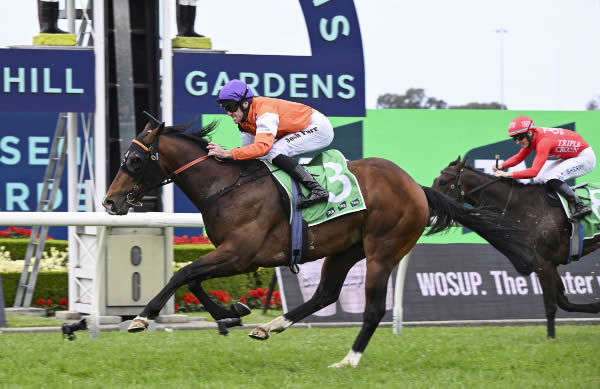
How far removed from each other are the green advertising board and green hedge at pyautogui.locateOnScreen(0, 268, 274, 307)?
4818 millimetres

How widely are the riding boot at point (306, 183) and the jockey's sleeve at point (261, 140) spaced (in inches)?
7.8

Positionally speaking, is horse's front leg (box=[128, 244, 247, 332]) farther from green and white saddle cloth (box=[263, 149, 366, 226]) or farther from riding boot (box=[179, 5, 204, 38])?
riding boot (box=[179, 5, 204, 38])

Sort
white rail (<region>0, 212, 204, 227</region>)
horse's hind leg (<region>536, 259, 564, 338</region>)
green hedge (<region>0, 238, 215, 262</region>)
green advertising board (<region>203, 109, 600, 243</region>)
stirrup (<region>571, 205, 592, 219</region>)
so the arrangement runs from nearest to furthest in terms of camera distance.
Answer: white rail (<region>0, 212, 204, 227</region>) → horse's hind leg (<region>536, 259, 564, 338</region>) → stirrup (<region>571, 205, 592, 219</region>) → green hedge (<region>0, 238, 215, 262</region>) → green advertising board (<region>203, 109, 600, 243</region>)

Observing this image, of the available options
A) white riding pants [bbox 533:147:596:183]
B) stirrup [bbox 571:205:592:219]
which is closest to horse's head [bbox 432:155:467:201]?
white riding pants [bbox 533:147:596:183]

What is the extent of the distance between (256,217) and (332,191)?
549mm

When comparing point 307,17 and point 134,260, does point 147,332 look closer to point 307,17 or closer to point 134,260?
point 134,260

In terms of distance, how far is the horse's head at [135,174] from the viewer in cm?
571

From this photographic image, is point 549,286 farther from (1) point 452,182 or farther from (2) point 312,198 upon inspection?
(2) point 312,198

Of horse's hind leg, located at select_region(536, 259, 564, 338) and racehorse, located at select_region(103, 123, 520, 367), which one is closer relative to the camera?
racehorse, located at select_region(103, 123, 520, 367)

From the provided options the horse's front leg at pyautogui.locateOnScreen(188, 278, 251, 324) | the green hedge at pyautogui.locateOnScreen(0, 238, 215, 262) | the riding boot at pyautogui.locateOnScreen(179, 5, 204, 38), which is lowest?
the green hedge at pyautogui.locateOnScreen(0, 238, 215, 262)

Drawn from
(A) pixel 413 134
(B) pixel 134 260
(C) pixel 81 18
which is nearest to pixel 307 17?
(C) pixel 81 18

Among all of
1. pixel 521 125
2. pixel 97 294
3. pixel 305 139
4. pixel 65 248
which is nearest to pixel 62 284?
pixel 65 248

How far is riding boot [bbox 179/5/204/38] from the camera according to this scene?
931cm

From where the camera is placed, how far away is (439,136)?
14922mm
